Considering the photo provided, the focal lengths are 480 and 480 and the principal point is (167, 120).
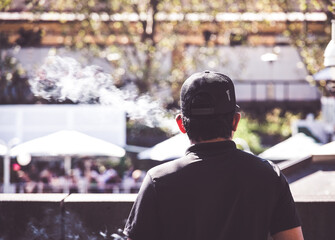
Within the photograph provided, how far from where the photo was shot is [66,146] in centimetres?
1043

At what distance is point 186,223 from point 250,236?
0.81 ft

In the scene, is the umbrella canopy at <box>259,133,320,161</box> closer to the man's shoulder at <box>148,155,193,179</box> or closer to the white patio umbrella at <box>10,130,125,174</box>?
the white patio umbrella at <box>10,130,125,174</box>

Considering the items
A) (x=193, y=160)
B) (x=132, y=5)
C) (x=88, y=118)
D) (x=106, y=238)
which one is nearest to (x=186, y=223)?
(x=193, y=160)

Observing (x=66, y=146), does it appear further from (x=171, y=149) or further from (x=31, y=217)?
(x=31, y=217)

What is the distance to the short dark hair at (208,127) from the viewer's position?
1854mm

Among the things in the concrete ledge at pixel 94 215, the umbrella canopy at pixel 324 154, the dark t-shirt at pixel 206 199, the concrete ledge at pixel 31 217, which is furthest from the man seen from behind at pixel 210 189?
the umbrella canopy at pixel 324 154

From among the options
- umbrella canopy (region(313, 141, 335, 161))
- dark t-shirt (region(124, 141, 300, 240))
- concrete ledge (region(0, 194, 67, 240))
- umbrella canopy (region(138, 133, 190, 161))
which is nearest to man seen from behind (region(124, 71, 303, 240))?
dark t-shirt (region(124, 141, 300, 240))

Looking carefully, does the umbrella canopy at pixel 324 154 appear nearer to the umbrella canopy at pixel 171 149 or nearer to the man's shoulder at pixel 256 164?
the man's shoulder at pixel 256 164

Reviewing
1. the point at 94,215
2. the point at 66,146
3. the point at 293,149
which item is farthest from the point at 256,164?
the point at 293,149

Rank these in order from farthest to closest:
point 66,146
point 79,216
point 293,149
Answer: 1. point 293,149
2. point 66,146
3. point 79,216

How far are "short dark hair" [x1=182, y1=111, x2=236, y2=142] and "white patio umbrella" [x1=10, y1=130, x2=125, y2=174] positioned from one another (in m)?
8.64

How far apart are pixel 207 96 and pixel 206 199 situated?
39 cm

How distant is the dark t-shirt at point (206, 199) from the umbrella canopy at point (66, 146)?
865 centimetres

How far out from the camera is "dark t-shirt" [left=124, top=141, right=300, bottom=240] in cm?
179
